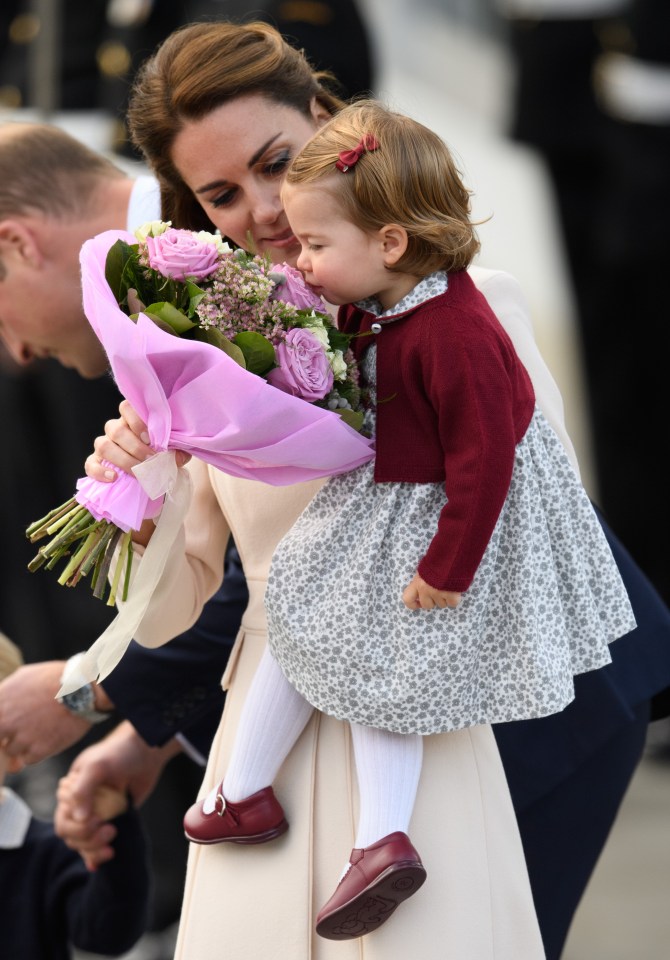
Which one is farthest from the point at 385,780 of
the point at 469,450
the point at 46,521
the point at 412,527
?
the point at 46,521

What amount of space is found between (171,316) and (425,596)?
45cm

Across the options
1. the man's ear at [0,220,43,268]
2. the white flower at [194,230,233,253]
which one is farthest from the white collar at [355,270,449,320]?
the man's ear at [0,220,43,268]

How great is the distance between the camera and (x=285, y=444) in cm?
196

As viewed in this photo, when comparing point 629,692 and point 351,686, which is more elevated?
point 351,686

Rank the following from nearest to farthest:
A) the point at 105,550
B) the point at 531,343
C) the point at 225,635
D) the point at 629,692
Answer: the point at 105,550 → the point at 531,343 → the point at 629,692 → the point at 225,635

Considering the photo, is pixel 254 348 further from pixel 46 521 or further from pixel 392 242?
pixel 46 521

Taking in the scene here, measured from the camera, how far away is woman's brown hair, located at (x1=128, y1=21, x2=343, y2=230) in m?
2.33

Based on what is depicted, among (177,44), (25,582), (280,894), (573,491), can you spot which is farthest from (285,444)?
(25,582)

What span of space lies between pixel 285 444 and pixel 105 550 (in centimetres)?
30

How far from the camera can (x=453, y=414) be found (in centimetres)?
194

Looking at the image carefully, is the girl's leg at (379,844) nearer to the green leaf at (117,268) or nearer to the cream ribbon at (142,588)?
the cream ribbon at (142,588)

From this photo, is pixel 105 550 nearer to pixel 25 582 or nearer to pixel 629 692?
pixel 629 692

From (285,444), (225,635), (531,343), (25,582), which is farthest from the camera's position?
(25,582)

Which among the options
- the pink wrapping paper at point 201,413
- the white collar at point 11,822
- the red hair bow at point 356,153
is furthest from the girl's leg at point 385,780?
the white collar at point 11,822
